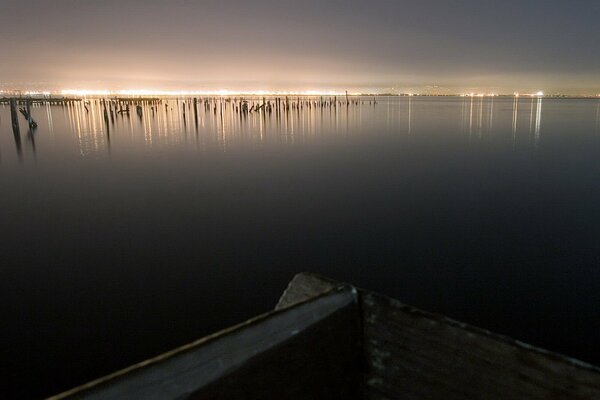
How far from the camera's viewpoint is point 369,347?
158 cm

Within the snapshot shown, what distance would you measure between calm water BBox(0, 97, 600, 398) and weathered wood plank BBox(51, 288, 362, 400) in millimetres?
4483

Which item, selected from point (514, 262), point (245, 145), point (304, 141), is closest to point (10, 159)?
point (245, 145)

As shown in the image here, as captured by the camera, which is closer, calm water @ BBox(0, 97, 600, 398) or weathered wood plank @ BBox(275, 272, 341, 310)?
weathered wood plank @ BBox(275, 272, 341, 310)

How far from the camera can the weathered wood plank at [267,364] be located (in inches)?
43.1

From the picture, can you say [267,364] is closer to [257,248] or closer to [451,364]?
[451,364]

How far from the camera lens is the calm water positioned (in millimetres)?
5791

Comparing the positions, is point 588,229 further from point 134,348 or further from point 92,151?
point 92,151

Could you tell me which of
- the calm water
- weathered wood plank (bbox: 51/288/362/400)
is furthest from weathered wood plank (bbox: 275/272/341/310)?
the calm water

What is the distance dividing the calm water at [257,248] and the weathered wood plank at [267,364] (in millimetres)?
4483

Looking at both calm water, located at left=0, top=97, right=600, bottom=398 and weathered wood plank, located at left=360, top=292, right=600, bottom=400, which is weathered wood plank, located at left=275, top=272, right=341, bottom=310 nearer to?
weathered wood plank, located at left=360, top=292, right=600, bottom=400

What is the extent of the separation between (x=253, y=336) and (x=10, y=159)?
22407mm

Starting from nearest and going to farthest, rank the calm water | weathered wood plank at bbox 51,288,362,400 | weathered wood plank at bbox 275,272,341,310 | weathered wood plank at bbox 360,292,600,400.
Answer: weathered wood plank at bbox 51,288,362,400
weathered wood plank at bbox 360,292,600,400
weathered wood plank at bbox 275,272,341,310
the calm water

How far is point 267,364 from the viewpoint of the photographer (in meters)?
1.29

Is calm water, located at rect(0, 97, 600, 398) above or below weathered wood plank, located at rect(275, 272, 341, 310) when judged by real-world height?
Result: below
